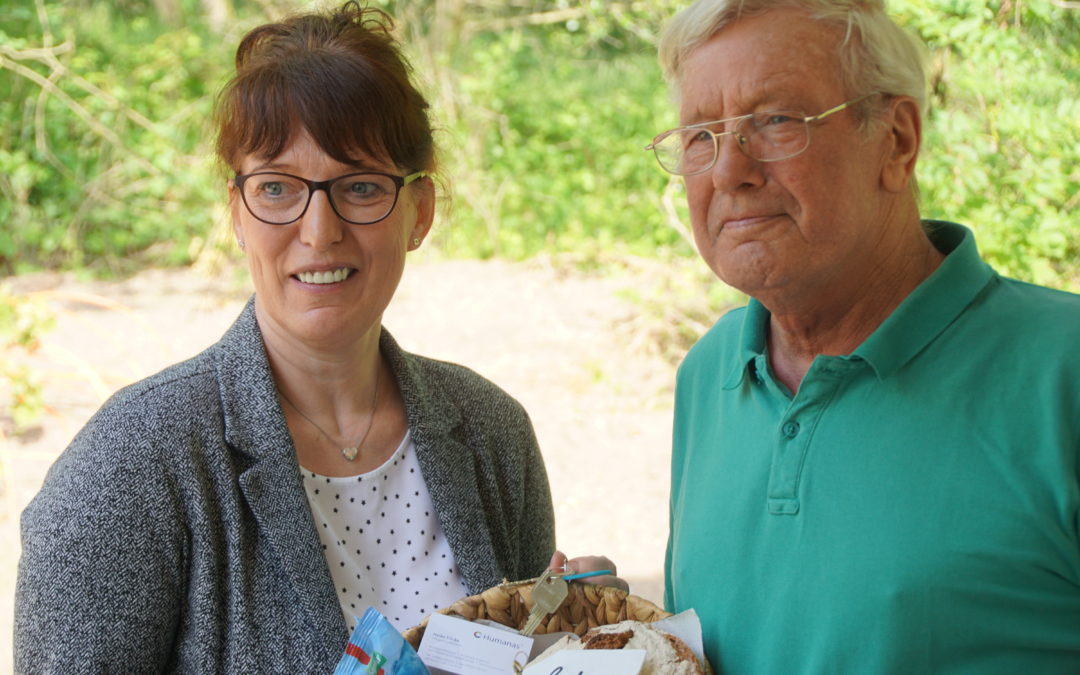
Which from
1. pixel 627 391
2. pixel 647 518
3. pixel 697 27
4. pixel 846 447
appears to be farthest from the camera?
pixel 627 391

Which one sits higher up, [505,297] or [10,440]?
[505,297]

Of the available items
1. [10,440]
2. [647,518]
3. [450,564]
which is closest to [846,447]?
[450,564]

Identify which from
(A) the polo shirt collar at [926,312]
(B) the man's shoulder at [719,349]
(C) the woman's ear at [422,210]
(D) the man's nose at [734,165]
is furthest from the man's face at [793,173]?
(C) the woman's ear at [422,210]

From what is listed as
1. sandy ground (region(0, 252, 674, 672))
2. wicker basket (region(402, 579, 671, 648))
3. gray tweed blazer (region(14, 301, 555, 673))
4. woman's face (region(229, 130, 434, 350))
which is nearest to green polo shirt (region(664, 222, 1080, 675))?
wicker basket (region(402, 579, 671, 648))

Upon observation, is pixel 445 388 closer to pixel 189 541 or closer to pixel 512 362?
pixel 189 541

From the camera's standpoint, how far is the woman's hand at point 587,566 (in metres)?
1.74

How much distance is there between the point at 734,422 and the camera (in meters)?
1.73

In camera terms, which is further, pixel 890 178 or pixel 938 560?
pixel 890 178

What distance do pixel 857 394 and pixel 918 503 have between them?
20cm

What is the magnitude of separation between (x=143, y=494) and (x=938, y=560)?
4.06ft

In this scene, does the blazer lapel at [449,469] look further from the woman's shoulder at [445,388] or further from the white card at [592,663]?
the white card at [592,663]

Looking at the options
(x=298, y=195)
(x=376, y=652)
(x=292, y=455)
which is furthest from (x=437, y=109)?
(x=376, y=652)

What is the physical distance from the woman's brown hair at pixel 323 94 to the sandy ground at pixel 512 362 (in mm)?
2777

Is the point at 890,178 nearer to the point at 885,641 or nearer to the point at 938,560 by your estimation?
the point at 938,560
